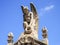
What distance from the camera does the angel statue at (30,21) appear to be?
1752 cm

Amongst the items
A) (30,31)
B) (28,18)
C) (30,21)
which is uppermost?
(28,18)

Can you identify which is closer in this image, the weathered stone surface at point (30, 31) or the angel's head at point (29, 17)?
the weathered stone surface at point (30, 31)

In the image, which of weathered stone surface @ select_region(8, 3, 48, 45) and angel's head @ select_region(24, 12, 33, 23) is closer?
weathered stone surface @ select_region(8, 3, 48, 45)

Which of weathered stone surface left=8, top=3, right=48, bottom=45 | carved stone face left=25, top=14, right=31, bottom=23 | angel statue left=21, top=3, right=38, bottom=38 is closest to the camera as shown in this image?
weathered stone surface left=8, top=3, right=48, bottom=45

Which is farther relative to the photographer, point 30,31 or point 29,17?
point 29,17

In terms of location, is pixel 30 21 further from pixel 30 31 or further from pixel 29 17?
pixel 30 31

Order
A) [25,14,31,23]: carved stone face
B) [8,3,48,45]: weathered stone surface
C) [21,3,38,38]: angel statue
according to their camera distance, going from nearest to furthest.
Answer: [8,3,48,45]: weathered stone surface, [21,3,38,38]: angel statue, [25,14,31,23]: carved stone face

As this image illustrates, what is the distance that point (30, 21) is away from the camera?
59.1 feet

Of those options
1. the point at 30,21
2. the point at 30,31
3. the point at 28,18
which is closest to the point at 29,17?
the point at 28,18

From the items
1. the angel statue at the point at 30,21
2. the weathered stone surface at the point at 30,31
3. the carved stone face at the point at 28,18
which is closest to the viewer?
the weathered stone surface at the point at 30,31

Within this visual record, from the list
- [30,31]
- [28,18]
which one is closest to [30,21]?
[28,18]

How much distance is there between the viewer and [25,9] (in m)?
18.2

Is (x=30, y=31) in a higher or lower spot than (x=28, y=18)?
lower

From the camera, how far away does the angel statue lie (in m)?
17.5
